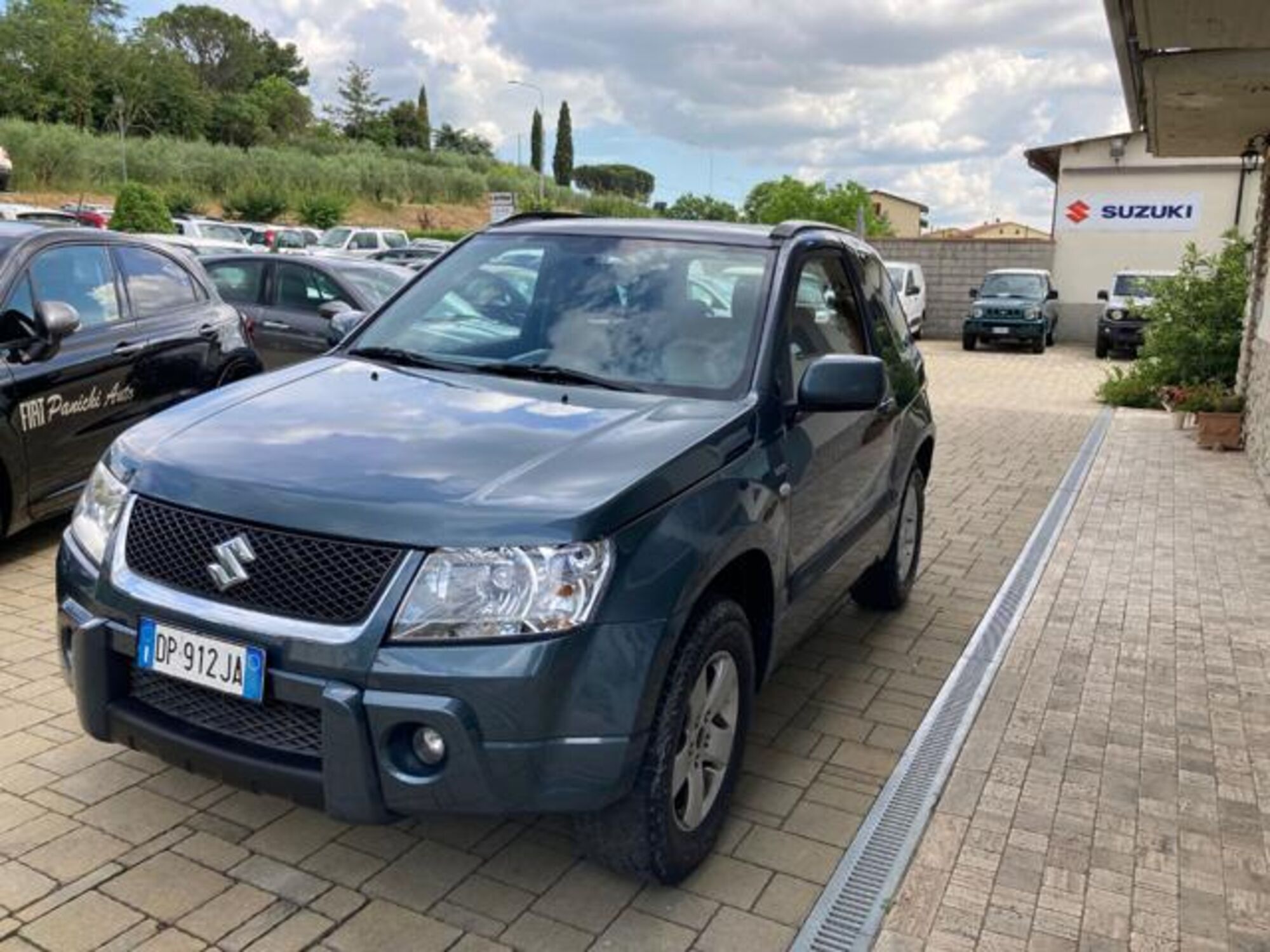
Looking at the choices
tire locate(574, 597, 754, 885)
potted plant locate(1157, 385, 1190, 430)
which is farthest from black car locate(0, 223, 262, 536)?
potted plant locate(1157, 385, 1190, 430)

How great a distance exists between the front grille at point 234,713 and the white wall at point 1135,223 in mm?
25820

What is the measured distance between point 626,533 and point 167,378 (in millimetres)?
4551

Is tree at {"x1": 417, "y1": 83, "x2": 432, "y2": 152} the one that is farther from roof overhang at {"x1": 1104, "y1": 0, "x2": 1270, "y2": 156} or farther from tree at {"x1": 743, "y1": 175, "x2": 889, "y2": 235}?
roof overhang at {"x1": 1104, "y1": 0, "x2": 1270, "y2": 156}

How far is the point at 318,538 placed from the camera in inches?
99.3

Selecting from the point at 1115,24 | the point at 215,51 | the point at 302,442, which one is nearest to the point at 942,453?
the point at 1115,24

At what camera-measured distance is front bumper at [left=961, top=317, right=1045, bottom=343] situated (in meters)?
22.2

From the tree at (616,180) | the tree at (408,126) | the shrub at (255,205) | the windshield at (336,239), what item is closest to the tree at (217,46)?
the tree at (408,126)

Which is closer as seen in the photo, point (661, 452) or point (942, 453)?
point (661, 452)

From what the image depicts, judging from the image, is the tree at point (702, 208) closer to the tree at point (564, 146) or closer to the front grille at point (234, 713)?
the tree at point (564, 146)

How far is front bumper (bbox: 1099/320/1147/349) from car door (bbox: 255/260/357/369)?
54.6ft

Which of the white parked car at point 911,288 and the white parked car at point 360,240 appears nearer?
the white parked car at point 911,288

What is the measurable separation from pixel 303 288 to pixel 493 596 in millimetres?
7776

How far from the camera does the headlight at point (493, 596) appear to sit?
2.43 meters

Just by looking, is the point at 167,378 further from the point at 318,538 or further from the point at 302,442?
the point at 318,538
